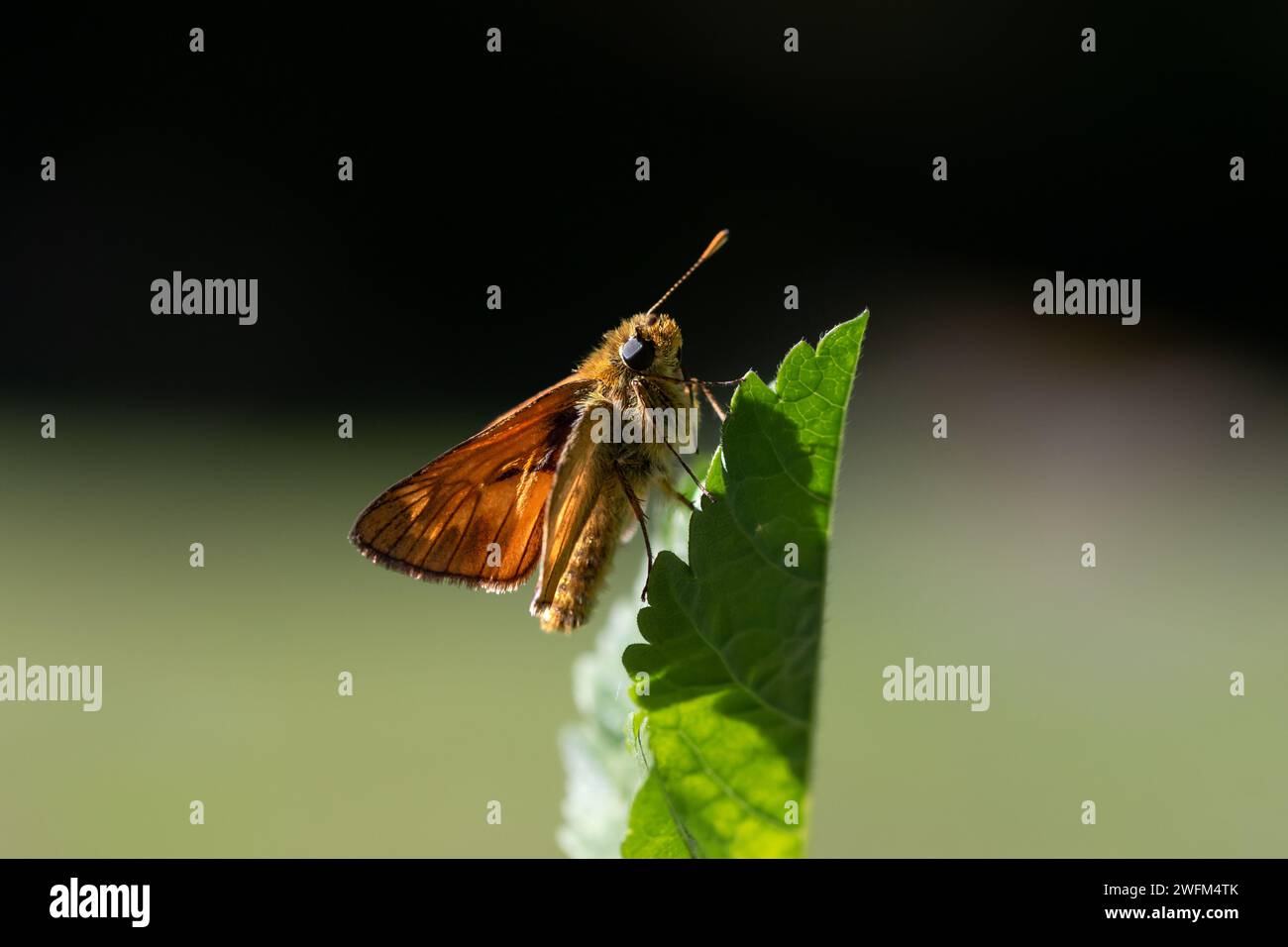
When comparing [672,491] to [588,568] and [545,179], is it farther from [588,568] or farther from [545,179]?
[545,179]

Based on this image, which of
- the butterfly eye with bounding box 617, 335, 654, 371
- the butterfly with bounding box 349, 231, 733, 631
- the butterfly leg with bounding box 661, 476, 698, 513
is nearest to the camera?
the butterfly leg with bounding box 661, 476, 698, 513

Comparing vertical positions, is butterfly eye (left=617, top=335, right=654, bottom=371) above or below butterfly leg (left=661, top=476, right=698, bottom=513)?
above

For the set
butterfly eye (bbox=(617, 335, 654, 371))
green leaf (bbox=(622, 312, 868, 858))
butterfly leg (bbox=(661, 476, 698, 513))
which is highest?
butterfly eye (bbox=(617, 335, 654, 371))

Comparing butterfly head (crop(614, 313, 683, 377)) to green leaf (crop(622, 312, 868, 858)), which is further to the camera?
butterfly head (crop(614, 313, 683, 377))

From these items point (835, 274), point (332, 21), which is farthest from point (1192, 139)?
point (332, 21)

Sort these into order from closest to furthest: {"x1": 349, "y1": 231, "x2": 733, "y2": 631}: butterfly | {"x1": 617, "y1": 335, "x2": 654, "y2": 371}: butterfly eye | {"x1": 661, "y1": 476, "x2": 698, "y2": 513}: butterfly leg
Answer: {"x1": 661, "y1": 476, "x2": 698, "y2": 513}: butterfly leg < {"x1": 349, "y1": 231, "x2": 733, "y2": 631}: butterfly < {"x1": 617, "y1": 335, "x2": 654, "y2": 371}: butterfly eye

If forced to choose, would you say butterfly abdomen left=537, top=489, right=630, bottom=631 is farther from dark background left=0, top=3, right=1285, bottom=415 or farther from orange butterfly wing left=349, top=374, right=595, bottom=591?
dark background left=0, top=3, right=1285, bottom=415

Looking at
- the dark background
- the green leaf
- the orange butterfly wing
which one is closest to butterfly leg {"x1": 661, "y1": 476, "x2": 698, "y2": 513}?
the orange butterfly wing

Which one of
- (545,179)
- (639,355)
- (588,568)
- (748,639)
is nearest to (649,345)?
(639,355)

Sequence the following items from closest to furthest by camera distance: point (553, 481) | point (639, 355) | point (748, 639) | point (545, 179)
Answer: point (748, 639) < point (553, 481) < point (639, 355) < point (545, 179)
